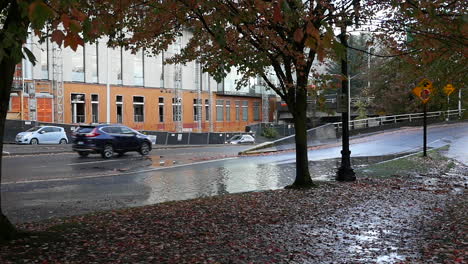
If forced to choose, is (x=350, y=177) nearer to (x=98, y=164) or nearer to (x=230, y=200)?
(x=230, y=200)

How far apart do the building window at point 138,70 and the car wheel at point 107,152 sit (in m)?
28.9

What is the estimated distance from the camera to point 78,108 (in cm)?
4456

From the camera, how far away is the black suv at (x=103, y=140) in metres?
21.0

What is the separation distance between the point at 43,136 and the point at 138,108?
18.3 m

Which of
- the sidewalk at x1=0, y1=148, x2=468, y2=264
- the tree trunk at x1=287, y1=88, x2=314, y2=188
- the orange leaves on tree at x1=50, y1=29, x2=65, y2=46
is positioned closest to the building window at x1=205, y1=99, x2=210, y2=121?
the tree trunk at x1=287, y1=88, x2=314, y2=188

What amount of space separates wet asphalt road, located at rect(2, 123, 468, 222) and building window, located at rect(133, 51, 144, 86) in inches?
1155

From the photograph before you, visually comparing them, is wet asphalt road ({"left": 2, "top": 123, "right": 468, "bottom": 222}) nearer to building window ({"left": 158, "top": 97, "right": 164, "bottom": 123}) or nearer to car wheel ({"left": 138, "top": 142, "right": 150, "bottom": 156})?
car wheel ({"left": 138, "top": 142, "right": 150, "bottom": 156})

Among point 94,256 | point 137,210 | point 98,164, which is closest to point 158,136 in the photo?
point 98,164

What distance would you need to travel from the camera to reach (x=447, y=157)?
1998cm

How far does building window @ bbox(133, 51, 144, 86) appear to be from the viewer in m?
49.2

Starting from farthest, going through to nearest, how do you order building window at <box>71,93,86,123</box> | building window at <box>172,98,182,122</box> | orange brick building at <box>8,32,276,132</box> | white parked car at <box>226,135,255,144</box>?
building window at <box>172,98,182,122</box> < white parked car at <box>226,135,255,144</box> < building window at <box>71,93,86,123</box> < orange brick building at <box>8,32,276,132</box>

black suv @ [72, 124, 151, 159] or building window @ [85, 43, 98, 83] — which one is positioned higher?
building window @ [85, 43, 98, 83]

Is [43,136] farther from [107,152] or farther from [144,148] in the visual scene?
[107,152]

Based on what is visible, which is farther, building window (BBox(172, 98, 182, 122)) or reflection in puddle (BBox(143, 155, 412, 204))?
building window (BBox(172, 98, 182, 122))
